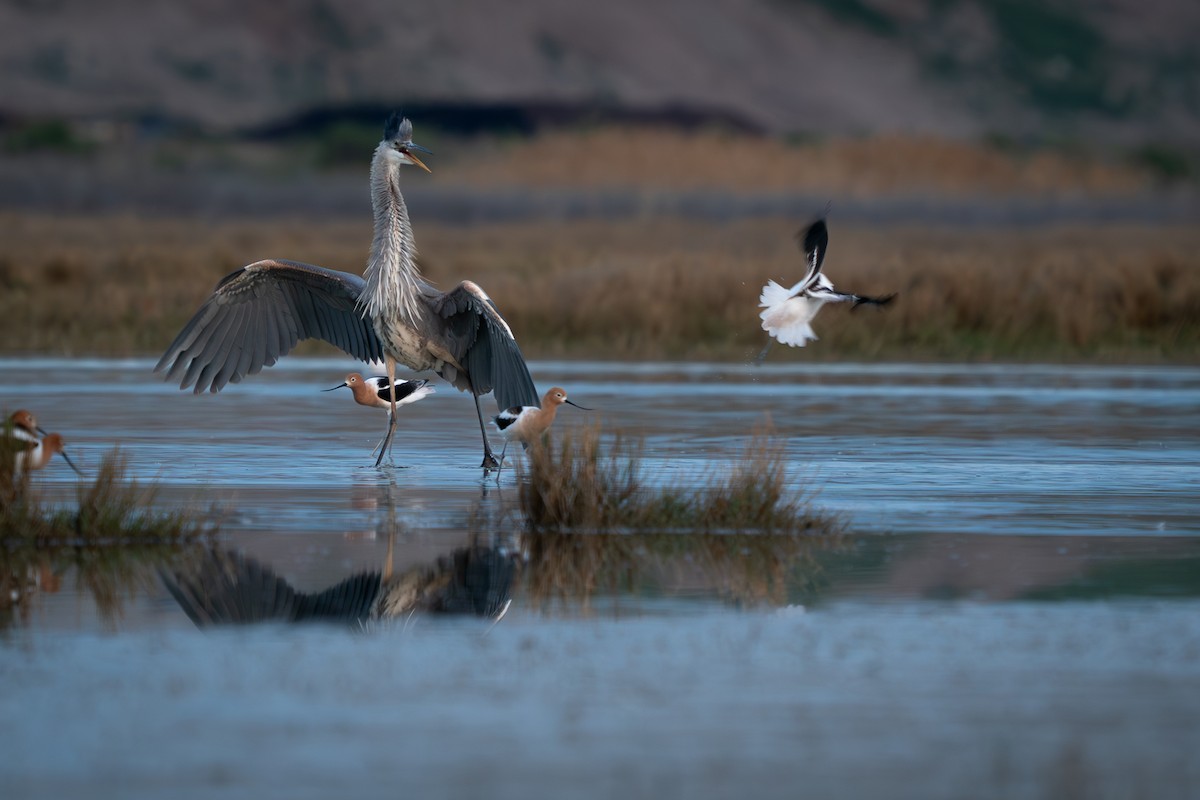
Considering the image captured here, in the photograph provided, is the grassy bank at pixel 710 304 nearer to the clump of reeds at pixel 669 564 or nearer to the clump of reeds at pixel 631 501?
the clump of reeds at pixel 631 501

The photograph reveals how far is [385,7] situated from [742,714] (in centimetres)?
9275

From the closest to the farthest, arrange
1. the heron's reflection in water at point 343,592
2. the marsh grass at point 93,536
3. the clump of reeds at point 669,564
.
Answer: the heron's reflection in water at point 343,592 < the clump of reeds at point 669,564 < the marsh grass at point 93,536

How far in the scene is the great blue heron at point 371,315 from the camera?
534 inches

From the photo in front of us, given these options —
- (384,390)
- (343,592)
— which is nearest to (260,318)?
(384,390)

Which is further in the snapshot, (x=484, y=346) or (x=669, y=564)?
(x=484, y=346)

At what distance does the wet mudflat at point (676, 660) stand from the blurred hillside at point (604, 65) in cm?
6896

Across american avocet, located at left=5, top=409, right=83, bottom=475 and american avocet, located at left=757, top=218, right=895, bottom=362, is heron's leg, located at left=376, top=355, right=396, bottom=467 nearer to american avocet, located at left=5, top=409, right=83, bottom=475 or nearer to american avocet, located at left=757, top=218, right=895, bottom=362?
american avocet, located at left=5, top=409, right=83, bottom=475

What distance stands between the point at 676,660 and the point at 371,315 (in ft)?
20.3

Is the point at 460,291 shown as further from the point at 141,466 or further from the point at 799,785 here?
the point at 799,785

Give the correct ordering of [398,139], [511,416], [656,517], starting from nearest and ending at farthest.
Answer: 1. [656,517]
2. [511,416]
3. [398,139]

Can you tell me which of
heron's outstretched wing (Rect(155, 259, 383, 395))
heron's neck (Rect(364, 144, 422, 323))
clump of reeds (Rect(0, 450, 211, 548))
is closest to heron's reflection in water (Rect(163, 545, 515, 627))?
clump of reeds (Rect(0, 450, 211, 548))

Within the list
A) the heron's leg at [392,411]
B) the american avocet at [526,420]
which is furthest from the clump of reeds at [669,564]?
the heron's leg at [392,411]

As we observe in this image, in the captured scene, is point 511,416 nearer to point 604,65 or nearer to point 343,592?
point 343,592

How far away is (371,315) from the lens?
44.9 ft
